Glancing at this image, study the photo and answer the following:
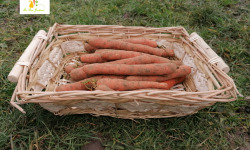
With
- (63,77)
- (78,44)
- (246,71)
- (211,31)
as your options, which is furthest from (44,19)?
(246,71)

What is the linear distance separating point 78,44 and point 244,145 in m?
1.76

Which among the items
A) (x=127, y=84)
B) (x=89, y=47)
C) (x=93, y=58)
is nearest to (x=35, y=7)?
(x=89, y=47)

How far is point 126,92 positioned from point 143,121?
19.3 inches

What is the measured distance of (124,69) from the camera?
1.38m

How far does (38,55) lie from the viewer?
142 cm

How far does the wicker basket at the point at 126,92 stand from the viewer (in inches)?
40.9

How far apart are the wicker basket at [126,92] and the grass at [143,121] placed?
0.41 feet

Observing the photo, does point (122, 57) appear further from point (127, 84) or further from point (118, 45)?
point (127, 84)

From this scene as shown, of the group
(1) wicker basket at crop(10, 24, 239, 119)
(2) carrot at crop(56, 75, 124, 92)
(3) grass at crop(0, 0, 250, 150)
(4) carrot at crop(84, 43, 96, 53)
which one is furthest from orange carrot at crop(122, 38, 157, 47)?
(3) grass at crop(0, 0, 250, 150)

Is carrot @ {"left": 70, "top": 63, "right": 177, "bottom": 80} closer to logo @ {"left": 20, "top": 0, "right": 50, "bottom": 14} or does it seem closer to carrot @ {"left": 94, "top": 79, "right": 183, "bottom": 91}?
carrot @ {"left": 94, "top": 79, "right": 183, "bottom": 91}

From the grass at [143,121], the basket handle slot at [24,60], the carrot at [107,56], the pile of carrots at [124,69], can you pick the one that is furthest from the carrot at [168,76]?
the basket handle slot at [24,60]

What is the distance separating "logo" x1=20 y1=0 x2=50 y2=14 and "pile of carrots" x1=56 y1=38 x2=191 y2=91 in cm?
146

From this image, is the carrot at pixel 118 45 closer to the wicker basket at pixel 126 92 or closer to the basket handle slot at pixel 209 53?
the wicker basket at pixel 126 92

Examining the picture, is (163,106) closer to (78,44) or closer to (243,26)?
(78,44)
